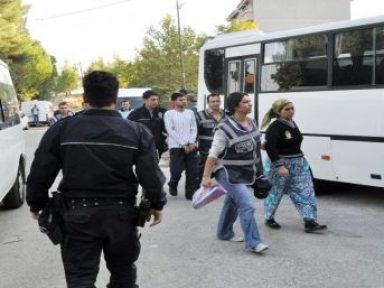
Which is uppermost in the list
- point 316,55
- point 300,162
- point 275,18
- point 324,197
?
point 275,18

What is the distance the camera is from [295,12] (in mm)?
62312

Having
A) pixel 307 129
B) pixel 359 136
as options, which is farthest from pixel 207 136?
pixel 359 136

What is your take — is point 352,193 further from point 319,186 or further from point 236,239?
point 236,239

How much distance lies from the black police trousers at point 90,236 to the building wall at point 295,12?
59832 mm

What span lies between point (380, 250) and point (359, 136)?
2771 mm

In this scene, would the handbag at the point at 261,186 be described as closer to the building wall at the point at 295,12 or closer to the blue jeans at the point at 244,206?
the blue jeans at the point at 244,206

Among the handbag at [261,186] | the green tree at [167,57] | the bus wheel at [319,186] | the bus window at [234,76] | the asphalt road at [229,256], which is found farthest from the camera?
the green tree at [167,57]

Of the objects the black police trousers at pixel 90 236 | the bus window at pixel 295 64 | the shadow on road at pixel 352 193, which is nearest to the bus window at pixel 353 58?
the bus window at pixel 295 64

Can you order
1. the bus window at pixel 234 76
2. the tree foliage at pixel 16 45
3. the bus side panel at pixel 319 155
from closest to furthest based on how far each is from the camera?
the bus side panel at pixel 319 155
the bus window at pixel 234 76
the tree foliage at pixel 16 45

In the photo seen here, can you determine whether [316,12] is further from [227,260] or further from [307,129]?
[227,260]

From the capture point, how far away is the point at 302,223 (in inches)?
282

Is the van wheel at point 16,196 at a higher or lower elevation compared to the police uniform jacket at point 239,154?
lower

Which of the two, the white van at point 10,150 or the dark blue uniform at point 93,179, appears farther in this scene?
the white van at point 10,150

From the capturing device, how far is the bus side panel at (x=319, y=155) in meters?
8.79
